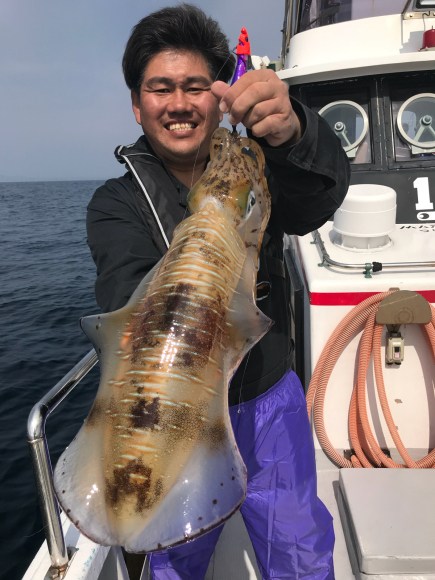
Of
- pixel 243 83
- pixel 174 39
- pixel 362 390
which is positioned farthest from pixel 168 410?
pixel 362 390

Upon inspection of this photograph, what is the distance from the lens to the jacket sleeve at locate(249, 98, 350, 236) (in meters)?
1.67

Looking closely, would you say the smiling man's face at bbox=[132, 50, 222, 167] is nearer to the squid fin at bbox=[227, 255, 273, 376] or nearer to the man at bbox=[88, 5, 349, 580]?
the man at bbox=[88, 5, 349, 580]

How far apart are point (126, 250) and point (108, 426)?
0.91 metres

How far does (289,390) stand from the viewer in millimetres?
2402

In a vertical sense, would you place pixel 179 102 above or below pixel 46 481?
above

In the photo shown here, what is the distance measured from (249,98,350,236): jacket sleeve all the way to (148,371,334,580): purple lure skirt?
107cm

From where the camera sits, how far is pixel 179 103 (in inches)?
82.6

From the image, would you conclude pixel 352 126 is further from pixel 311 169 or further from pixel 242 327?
pixel 242 327

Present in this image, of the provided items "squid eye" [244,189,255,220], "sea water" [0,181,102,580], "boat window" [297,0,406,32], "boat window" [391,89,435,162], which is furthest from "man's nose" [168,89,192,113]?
"sea water" [0,181,102,580]

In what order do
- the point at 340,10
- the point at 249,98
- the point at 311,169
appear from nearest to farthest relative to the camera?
the point at 249,98, the point at 311,169, the point at 340,10

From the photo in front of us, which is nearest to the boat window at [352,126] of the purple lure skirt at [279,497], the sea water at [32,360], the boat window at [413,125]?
the boat window at [413,125]

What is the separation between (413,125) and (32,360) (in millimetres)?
9054

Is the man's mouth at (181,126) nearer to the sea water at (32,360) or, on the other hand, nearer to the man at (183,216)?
the man at (183,216)

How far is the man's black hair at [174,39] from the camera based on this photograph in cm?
221
